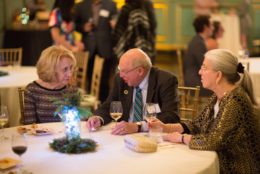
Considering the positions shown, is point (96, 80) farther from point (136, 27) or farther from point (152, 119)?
point (152, 119)

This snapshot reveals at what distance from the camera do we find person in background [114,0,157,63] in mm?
6391

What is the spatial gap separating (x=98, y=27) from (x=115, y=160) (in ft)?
15.9

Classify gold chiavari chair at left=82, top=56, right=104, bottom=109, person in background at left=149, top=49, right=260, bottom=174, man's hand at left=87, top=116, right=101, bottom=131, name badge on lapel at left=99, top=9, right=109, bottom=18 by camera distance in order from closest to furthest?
person in background at left=149, top=49, right=260, bottom=174
man's hand at left=87, top=116, right=101, bottom=131
gold chiavari chair at left=82, top=56, right=104, bottom=109
name badge on lapel at left=99, top=9, right=109, bottom=18

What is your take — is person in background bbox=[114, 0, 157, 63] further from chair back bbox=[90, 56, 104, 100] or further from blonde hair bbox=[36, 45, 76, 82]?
blonde hair bbox=[36, 45, 76, 82]

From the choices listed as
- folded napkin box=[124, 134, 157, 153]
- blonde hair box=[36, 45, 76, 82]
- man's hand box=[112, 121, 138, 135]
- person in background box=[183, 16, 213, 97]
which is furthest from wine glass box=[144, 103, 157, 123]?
person in background box=[183, 16, 213, 97]

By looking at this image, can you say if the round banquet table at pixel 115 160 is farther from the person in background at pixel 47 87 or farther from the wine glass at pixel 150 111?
the person in background at pixel 47 87

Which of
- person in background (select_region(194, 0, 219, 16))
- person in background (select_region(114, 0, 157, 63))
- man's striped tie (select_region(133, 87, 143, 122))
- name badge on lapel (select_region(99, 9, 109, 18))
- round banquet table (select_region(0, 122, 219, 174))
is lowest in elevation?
round banquet table (select_region(0, 122, 219, 174))

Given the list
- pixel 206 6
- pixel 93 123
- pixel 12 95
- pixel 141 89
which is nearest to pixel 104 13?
pixel 12 95

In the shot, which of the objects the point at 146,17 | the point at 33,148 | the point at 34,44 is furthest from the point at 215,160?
the point at 34,44

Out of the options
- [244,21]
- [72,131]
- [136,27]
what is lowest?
[72,131]

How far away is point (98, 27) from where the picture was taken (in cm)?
727

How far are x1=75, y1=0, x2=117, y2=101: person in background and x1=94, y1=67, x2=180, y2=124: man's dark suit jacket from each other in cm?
354

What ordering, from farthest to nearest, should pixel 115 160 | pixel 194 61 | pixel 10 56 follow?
1. pixel 10 56
2. pixel 194 61
3. pixel 115 160

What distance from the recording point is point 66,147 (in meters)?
2.71
